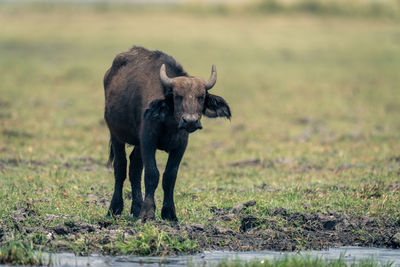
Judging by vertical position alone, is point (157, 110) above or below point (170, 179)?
→ above

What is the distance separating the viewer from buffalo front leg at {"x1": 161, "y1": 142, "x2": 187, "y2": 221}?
8.99 m

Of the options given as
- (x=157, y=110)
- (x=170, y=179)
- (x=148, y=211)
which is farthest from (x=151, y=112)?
(x=148, y=211)

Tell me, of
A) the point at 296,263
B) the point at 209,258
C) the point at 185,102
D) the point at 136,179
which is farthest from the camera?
the point at 136,179

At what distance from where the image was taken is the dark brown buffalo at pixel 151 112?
27.8ft

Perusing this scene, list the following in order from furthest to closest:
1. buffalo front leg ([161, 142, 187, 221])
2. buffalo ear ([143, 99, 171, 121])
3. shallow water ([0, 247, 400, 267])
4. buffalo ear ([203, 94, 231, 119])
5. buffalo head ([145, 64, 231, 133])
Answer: buffalo front leg ([161, 142, 187, 221])
buffalo ear ([203, 94, 231, 119])
buffalo ear ([143, 99, 171, 121])
buffalo head ([145, 64, 231, 133])
shallow water ([0, 247, 400, 267])

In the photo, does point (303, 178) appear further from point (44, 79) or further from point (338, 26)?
point (338, 26)

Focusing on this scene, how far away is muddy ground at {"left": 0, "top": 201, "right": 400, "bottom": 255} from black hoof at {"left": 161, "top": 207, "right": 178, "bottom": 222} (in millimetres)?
440

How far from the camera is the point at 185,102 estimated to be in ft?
27.3

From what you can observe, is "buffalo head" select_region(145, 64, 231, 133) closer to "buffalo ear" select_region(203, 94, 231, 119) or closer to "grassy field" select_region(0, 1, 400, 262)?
"buffalo ear" select_region(203, 94, 231, 119)

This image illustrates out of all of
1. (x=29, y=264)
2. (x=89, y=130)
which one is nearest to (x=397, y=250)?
(x=29, y=264)

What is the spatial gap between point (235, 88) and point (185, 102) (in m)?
17.7

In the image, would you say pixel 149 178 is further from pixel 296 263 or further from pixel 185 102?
pixel 296 263

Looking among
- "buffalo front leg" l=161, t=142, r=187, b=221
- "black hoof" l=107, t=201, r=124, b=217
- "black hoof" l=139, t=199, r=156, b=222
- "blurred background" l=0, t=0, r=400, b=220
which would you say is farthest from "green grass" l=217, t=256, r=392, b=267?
"black hoof" l=107, t=201, r=124, b=217

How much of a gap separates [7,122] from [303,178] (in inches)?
310
